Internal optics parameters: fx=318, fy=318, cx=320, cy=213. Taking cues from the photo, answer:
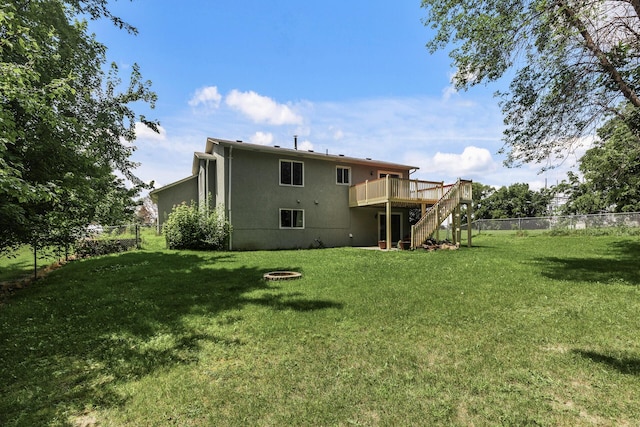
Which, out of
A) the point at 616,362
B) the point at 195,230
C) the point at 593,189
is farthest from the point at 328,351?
the point at 593,189

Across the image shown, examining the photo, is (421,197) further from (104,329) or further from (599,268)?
(104,329)

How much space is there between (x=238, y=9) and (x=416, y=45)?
602cm

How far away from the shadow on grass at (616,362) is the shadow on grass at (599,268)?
4514mm

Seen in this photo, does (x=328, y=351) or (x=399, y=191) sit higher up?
(x=399, y=191)

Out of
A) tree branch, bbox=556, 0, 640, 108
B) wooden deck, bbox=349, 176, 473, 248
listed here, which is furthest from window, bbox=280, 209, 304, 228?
tree branch, bbox=556, 0, 640, 108

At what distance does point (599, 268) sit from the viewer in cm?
853

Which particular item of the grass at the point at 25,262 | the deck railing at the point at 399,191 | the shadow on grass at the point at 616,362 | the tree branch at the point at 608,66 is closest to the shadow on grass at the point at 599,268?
the tree branch at the point at 608,66

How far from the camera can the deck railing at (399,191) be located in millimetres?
15289

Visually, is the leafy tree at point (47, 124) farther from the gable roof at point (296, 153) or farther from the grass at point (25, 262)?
the gable roof at point (296, 153)

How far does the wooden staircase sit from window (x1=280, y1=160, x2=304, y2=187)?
641 centimetres

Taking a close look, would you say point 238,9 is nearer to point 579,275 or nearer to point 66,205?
point 66,205

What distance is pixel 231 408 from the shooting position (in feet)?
9.18

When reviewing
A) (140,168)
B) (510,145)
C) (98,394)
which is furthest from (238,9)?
(98,394)

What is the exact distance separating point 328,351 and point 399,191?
1256 cm
